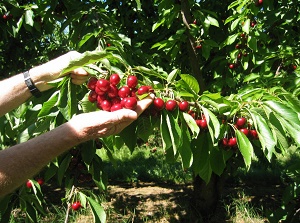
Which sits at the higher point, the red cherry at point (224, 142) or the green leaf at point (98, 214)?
the red cherry at point (224, 142)

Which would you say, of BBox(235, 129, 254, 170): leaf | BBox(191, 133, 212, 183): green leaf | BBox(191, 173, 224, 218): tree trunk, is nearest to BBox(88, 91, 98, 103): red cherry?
BBox(191, 133, 212, 183): green leaf

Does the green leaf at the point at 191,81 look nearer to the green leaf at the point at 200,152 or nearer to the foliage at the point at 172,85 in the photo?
the foliage at the point at 172,85

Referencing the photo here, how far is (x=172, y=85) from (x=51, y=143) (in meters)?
0.69

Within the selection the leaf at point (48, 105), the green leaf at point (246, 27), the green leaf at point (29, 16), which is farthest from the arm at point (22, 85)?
the green leaf at point (246, 27)

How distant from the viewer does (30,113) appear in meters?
A: 1.59

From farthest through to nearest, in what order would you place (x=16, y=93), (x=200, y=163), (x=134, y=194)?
1. (x=134, y=194)
2. (x=16, y=93)
3. (x=200, y=163)

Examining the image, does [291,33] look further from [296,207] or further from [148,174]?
[148,174]

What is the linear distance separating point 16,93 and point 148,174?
4612 millimetres

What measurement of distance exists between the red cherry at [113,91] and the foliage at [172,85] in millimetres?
89

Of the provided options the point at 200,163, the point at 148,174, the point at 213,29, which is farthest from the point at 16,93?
the point at 148,174

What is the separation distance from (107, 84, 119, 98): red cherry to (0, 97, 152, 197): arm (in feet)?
0.29

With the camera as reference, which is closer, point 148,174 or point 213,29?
point 213,29

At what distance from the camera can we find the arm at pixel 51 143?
1.10 m

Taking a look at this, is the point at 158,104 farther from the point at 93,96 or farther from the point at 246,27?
the point at 246,27
